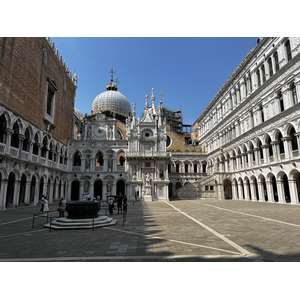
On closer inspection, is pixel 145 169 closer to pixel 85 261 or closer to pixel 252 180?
pixel 252 180

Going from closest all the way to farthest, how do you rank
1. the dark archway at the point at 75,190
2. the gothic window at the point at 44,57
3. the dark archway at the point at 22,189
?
the dark archway at the point at 22,189 < the gothic window at the point at 44,57 < the dark archway at the point at 75,190

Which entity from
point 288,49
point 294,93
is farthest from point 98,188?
point 288,49

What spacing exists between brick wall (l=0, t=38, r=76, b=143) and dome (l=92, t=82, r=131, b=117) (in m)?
20.9

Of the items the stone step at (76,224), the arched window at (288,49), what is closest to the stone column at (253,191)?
the arched window at (288,49)

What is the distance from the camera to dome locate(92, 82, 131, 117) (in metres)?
57.6

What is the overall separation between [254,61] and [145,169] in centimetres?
2403

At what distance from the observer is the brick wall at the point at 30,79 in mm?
21922

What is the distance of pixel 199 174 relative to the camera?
45.4 metres

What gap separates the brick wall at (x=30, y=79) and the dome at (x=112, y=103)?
821 inches

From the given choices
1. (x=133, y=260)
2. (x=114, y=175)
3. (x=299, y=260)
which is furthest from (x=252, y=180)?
(x=133, y=260)

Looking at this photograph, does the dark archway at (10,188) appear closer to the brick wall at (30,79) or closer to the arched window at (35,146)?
the arched window at (35,146)

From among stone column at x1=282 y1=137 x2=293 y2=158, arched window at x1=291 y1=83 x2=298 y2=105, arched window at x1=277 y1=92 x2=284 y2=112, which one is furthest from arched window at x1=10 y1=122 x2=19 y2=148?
arched window at x1=291 y1=83 x2=298 y2=105

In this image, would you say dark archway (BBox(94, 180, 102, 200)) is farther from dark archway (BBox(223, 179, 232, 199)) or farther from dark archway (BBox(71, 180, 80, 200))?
dark archway (BBox(223, 179, 232, 199))

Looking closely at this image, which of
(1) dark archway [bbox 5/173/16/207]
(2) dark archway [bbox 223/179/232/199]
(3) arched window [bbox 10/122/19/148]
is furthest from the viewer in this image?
(2) dark archway [bbox 223/179/232/199]
